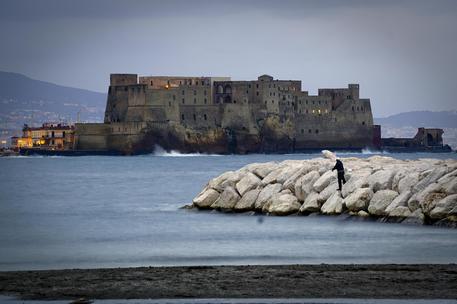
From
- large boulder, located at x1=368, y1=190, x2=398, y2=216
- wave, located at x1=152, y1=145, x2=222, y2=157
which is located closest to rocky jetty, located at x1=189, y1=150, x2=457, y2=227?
large boulder, located at x1=368, y1=190, x2=398, y2=216

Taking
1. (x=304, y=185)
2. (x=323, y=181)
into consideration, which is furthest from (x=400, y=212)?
(x=304, y=185)

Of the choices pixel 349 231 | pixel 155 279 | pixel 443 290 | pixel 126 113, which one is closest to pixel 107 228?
pixel 349 231

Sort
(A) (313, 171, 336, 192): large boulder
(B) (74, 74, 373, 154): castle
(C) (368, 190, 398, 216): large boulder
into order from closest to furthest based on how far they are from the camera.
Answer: (C) (368, 190, 398, 216): large boulder
(A) (313, 171, 336, 192): large boulder
(B) (74, 74, 373, 154): castle

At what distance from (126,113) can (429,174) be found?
92553 millimetres

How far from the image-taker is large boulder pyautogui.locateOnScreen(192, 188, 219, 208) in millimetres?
26188

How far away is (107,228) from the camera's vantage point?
77.9 feet

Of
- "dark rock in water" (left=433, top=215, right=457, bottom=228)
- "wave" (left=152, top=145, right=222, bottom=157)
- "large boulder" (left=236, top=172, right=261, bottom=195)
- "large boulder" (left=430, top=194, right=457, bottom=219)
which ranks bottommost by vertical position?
"dark rock in water" (left=433, top=215, right=457, bottom=228)

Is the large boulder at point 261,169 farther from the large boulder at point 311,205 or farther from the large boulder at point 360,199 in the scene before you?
the large boulder at point 360,199

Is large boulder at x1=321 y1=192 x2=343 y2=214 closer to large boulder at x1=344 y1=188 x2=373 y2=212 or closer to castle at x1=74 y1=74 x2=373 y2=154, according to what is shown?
large boulder at x1=344 y1=188 x2=373 y2=212

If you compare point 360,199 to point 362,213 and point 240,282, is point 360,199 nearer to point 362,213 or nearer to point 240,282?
point 362,213

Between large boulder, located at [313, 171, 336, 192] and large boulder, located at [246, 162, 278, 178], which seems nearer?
large boulder, located at [313, 171, 336, 192]

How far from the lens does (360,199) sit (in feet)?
74.3

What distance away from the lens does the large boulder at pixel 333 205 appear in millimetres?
23109

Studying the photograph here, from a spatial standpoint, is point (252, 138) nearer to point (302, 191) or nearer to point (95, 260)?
point (302, 191)
